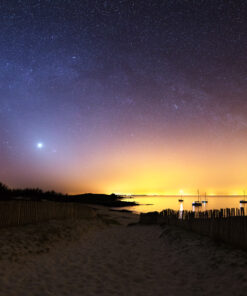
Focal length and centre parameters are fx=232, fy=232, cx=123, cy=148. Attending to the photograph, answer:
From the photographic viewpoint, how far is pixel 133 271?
813 centimetres

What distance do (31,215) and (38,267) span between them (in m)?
6.32

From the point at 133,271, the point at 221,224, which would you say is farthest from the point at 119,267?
the point at 221,224

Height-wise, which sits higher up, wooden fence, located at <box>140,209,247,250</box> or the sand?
wooden fence, located at <box>140,209,247,250</box>

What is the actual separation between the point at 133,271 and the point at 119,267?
0.73 m

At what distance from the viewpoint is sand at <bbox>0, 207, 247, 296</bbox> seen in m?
6.30

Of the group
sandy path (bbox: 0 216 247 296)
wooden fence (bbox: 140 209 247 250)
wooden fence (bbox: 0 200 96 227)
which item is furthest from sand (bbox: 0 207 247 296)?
wooden fence (bbox: 0 200 96 227)

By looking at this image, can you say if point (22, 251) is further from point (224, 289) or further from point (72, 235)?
point (224, 289)

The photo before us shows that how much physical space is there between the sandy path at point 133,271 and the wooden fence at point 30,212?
342 centimetres

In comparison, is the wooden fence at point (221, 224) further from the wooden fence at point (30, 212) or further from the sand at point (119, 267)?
the wooden fence at point (30, 212)

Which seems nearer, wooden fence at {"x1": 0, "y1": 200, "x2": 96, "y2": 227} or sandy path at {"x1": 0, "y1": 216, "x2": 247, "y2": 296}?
sandy path at {"x1": 0, "y1": 216, "x2": 247, "y2": 296}

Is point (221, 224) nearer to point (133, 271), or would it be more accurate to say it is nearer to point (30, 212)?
point (133, 271)

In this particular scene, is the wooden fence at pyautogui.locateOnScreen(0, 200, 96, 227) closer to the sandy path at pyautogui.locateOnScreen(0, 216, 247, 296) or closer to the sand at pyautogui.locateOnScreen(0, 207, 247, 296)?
the sand at pyautogui.locateOnScreen(0, 207, 247, 296)

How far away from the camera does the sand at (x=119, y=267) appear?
6305 mm

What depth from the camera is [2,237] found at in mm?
10352
